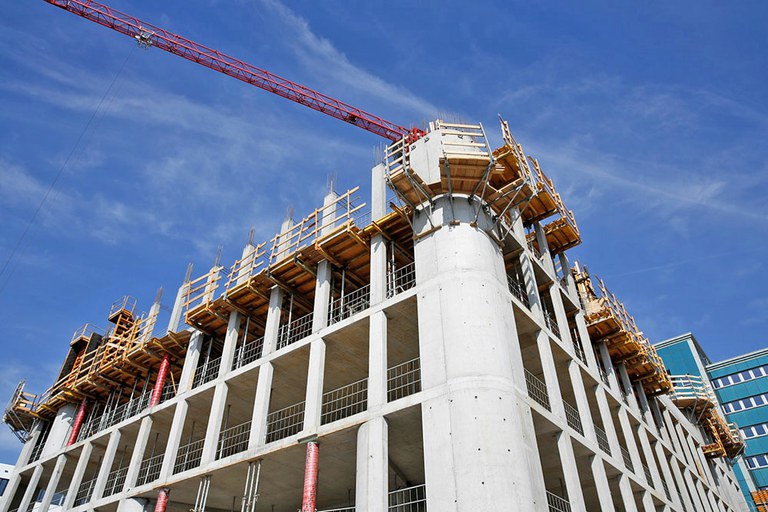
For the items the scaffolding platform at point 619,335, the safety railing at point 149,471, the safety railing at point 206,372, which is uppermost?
the scaffolding platform at point 619,335

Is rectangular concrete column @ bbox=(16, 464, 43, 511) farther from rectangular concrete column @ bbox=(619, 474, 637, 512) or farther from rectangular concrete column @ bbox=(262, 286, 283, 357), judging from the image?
rectangular concrete column @ bbox=(619, 474, 637, 512)

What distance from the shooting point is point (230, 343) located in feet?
85.8

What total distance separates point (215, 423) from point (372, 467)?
9.16 meters

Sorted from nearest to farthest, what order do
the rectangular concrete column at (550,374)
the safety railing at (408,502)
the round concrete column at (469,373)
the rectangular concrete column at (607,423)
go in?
the round concrete column at (469,373) < the safety railing at (408,502) < the rectangular concrete column at (550,374) < the rectangular concrete column at (607,423)

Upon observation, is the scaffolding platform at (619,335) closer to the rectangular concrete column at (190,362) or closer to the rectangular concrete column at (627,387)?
the rectangular concrete column at (627,387)

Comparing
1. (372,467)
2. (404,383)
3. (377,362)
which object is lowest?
(372,467)

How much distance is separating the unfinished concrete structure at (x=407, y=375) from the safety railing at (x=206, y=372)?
0.11 meters

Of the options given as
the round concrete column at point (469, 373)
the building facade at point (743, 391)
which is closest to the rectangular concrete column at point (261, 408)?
the round concrete column at point (469, 373)

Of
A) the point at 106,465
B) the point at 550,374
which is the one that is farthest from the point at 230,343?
the point at 550,374

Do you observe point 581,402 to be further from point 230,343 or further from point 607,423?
point 230,343

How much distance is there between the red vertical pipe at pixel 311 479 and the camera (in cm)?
1723

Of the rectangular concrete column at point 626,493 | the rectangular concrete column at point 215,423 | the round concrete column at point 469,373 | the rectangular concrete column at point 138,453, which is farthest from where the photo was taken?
the rectangular concrete column at point 138,453

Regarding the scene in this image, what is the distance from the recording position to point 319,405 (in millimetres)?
19609

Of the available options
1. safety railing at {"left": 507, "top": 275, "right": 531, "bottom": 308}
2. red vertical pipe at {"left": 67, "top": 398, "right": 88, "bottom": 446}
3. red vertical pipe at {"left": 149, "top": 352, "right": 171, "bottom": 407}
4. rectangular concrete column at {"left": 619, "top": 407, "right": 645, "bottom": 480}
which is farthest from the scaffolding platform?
red vertical pipe at {"left": 67, "top": 398, "right": 88, "bottom": 446}
